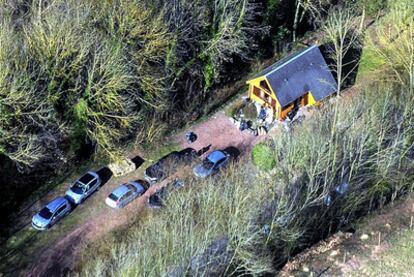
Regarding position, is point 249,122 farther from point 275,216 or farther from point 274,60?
point 275,216

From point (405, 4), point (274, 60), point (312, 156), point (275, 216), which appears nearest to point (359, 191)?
point (312, 156)

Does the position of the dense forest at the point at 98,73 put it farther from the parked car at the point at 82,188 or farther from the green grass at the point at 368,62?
the green grass at the point at 368,62

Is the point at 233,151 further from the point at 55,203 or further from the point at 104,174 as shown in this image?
the point at 55,203

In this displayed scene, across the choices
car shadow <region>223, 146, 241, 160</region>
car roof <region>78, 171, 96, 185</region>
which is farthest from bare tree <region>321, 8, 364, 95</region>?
car roof <region>78, 171, 96, 185</region>

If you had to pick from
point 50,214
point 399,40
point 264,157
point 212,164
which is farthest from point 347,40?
point 50,214

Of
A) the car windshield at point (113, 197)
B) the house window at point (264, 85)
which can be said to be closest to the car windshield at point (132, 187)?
the car windshield at point (113, 197)
